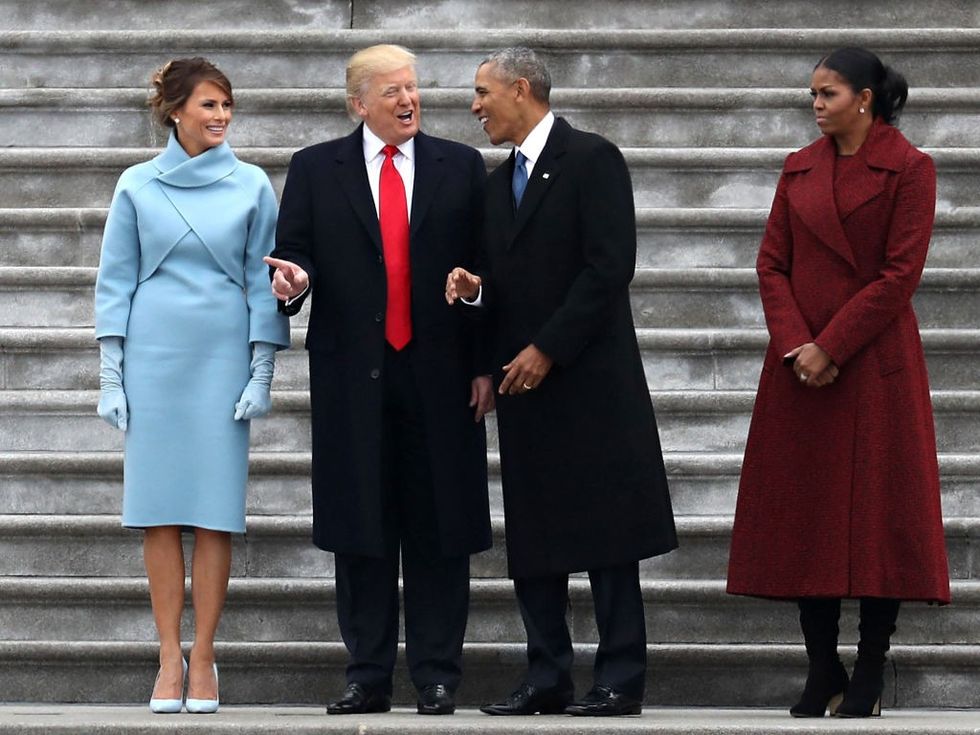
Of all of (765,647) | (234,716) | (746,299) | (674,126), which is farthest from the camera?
(674,126)

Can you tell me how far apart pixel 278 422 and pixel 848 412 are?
80.1 inches

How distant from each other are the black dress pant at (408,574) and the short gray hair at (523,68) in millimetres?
775

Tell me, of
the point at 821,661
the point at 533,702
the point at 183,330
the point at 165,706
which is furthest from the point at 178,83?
the point at 821,661

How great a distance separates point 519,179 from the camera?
563 centimetres

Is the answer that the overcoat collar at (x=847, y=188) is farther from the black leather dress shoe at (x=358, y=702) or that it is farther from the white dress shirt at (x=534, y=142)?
the black leather dress shoe at (x=358, y=702)

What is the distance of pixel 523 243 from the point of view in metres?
5.55

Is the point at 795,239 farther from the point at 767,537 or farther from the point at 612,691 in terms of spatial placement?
the point at 612,691

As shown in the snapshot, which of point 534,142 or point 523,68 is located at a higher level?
point 523,68

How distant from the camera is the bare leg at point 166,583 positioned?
18.5 ft

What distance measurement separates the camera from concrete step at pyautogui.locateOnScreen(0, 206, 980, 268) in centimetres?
701

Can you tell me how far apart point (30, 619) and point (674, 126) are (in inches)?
111

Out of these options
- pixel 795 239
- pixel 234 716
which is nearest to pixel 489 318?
pixel 795 239

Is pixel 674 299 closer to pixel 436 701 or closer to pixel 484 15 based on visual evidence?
pixel 484 15

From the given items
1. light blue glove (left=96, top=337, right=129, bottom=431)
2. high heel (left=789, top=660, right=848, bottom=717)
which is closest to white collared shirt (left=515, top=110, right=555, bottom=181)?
light blue glove (left=96, top=337, right=129, bottom=431)
